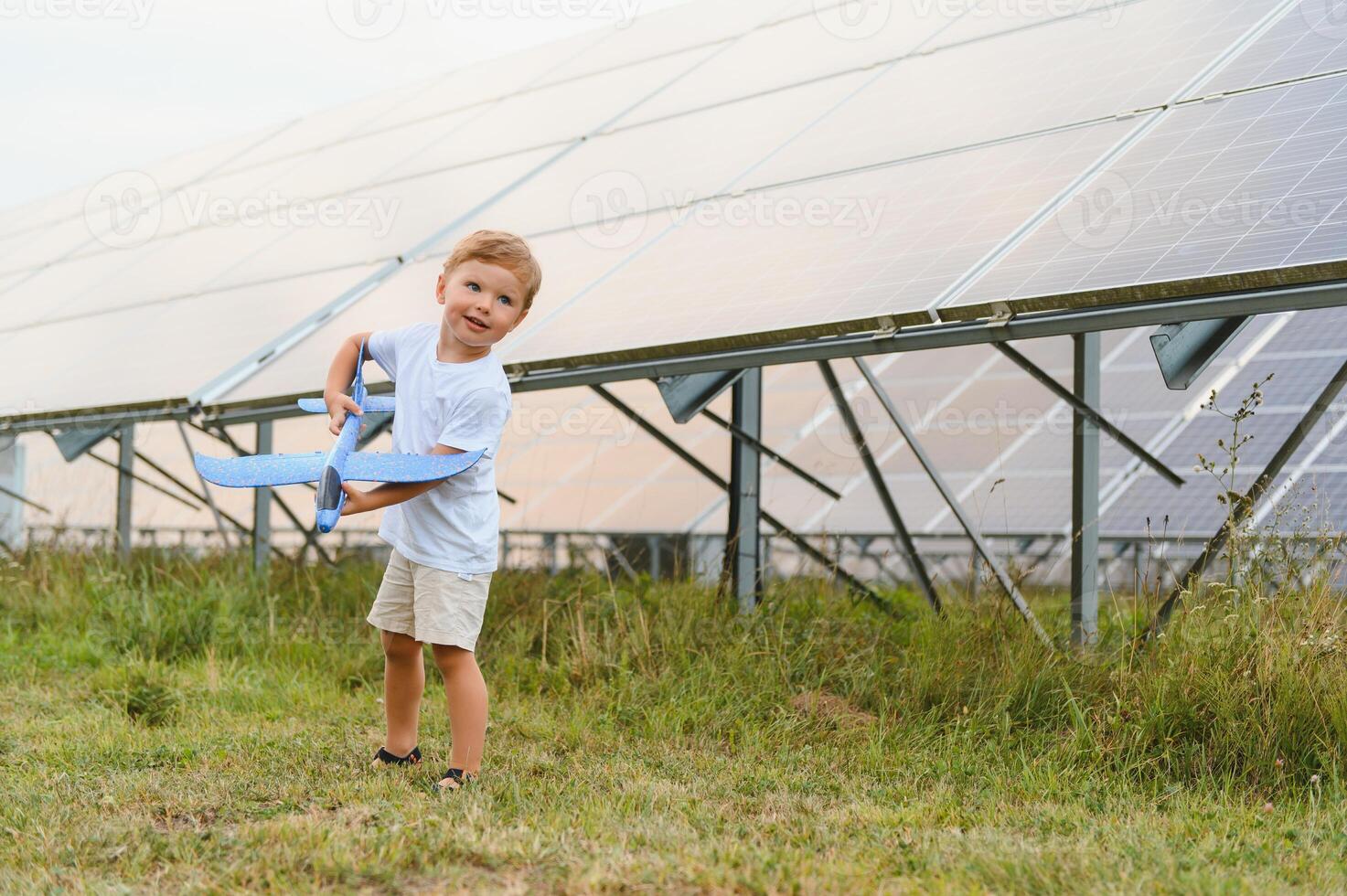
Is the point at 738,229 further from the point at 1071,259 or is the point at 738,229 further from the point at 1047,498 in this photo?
the point at 1047,498

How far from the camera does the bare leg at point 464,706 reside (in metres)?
3.89

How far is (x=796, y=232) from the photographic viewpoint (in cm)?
641

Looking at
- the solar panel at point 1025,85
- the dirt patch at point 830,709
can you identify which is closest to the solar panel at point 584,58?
the solar panel at point 1025,85

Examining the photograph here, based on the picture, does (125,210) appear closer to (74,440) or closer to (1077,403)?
(74,440)

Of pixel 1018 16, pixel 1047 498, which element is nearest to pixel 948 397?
pixel 1047 498

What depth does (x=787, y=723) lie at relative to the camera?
4.91 meters

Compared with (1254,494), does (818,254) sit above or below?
above

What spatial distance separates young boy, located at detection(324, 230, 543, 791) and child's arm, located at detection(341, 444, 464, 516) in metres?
0.05

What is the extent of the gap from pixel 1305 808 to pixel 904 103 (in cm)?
479

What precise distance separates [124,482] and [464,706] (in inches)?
250

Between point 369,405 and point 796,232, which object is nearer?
point 369,405

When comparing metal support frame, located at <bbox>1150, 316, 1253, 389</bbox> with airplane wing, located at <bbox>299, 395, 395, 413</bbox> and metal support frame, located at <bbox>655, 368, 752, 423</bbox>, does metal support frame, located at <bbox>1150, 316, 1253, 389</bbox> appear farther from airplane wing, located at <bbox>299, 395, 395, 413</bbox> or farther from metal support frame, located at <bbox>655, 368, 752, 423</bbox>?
airplane wing, located at <bbox>299, 395, 395, 413</bbox>

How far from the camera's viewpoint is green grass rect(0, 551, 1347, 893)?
299 cm

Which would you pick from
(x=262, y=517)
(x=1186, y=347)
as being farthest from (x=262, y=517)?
(x=1186, y=347)
